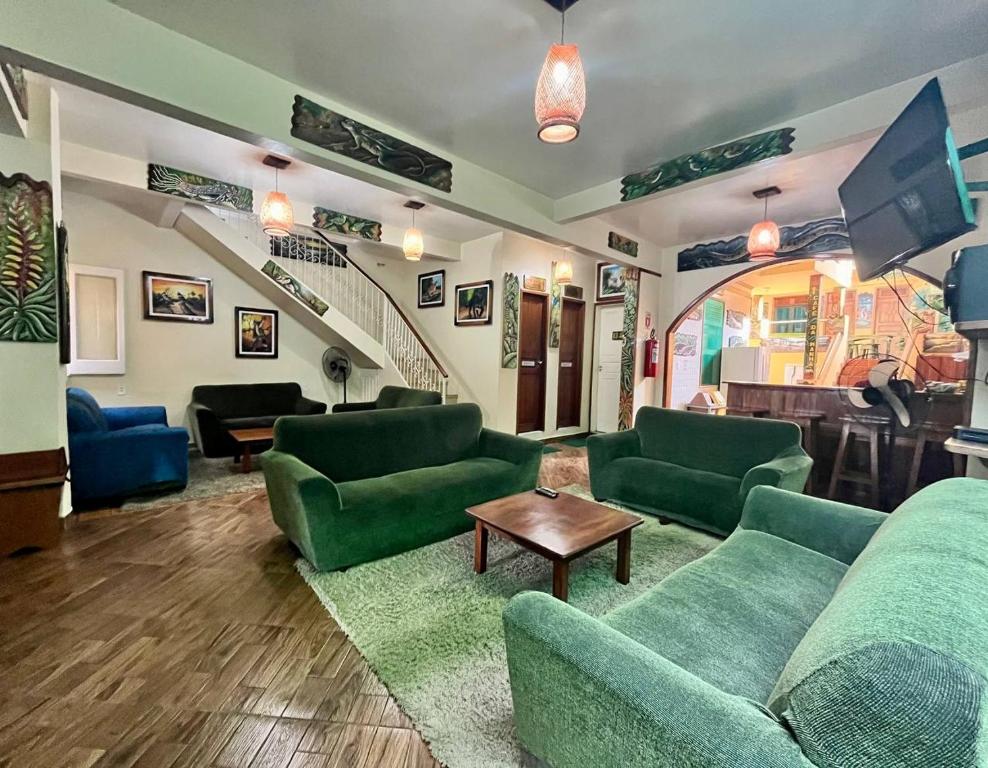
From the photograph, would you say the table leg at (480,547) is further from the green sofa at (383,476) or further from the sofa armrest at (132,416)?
the sofa armrest at (132,416)

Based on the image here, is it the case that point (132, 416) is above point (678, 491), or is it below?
above

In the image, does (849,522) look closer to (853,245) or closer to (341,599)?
(853,245)

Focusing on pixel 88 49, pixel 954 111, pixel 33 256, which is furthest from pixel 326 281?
pixel 954 111

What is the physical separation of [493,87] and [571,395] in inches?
199

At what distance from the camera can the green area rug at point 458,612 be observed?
1.41m

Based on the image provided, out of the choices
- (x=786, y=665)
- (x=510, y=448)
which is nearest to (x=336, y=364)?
(x=510, y=448)

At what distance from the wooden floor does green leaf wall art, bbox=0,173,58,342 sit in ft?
4.46

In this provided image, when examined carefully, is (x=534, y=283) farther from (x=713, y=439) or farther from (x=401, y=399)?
(x=713, y=439)

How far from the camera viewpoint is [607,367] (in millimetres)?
6922

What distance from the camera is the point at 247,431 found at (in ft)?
15.1

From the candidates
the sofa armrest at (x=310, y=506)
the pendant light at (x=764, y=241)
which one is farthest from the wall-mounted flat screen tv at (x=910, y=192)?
the sofa armrest at (x=310, y=506)

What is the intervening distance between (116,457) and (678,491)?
4.21 m

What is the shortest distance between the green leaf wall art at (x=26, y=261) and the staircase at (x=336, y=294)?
7.40ft

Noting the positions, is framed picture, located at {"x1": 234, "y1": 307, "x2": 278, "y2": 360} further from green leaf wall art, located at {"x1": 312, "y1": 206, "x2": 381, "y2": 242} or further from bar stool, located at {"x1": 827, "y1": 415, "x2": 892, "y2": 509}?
bar stool, located at {"x1": 827, "y1": 415, "x2": 892, "y2": 509}
